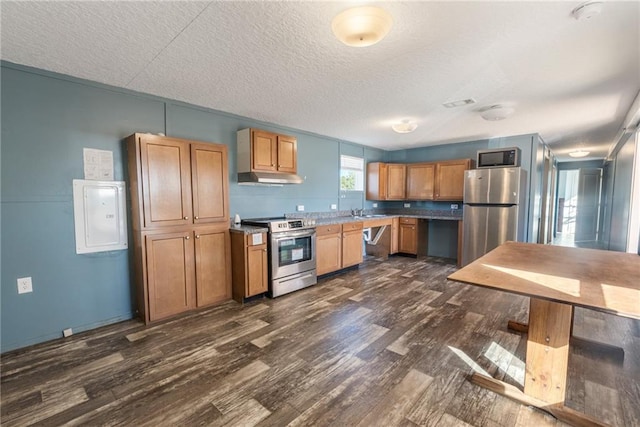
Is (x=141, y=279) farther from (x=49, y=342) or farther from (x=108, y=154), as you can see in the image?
(x=108, y=154)

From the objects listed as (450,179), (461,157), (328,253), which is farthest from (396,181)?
(328,253)

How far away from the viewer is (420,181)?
5.97 m

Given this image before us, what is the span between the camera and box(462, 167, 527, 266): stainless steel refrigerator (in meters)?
4.68

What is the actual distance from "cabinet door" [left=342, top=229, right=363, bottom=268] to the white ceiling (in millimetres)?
2032

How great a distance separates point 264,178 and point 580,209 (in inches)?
374

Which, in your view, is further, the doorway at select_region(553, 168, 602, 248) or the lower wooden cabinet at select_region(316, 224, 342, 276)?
the doorway at select_region(553, 168, 602, 248)

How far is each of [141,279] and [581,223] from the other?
10.8 meters

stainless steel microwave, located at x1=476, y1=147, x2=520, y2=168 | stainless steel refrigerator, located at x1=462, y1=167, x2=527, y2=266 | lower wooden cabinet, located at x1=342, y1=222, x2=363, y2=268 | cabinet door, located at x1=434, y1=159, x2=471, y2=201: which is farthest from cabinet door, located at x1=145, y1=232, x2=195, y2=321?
stainless steel microwave, located at x1=476, y1=147, x2=520, y2=168

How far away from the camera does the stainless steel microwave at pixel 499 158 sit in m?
4.71

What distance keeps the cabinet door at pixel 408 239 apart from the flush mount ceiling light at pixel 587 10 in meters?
4.31

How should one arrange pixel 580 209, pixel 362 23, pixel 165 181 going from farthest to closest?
pixel 580 209, pixel 165 181, pixel 362 23

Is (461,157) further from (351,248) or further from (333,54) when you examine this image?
(333,54)

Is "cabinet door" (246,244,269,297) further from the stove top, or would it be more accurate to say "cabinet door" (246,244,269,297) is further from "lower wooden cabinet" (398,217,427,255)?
"lower wooden cabinet" (398,217,427,255)

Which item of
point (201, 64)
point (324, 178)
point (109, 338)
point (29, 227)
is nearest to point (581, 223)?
point (324, 178)
